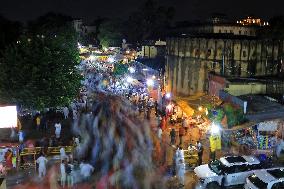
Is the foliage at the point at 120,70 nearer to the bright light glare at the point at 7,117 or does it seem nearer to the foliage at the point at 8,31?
the foliage at the point at 8,31

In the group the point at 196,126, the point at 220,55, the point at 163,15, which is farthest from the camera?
the point at 163,15

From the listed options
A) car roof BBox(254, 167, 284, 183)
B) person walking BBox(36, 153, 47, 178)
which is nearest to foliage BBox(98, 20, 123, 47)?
person walking BBox(36, 153, 47, 178)

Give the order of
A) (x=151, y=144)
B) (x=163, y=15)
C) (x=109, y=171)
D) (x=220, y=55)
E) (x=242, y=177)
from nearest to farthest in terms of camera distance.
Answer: (x=242, y=177) < (x=109, y=171) < (x=151, y=144) < (x=220, y=55) < (x=163, y=15)

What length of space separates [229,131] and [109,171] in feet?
22.1

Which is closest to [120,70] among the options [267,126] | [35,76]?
[35,76]

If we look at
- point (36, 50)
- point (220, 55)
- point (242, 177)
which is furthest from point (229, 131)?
point (220, 55)

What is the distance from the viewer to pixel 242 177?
15.8 meters

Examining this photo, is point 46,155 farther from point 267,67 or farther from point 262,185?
point 267,67

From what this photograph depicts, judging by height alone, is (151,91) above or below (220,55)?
below

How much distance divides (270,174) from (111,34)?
72.4 meters

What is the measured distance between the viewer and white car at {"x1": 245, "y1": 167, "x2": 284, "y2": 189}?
46.4 ft

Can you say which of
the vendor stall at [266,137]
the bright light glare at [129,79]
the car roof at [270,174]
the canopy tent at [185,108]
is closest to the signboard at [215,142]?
the vendor stall at [266,137]

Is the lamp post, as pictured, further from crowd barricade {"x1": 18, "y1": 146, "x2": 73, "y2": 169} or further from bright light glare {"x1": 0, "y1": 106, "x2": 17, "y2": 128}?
bright light glare {"x1": 0, "y1": 106, "x2": 17, "y2": 128}

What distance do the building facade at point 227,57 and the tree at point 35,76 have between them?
45.9 ft
